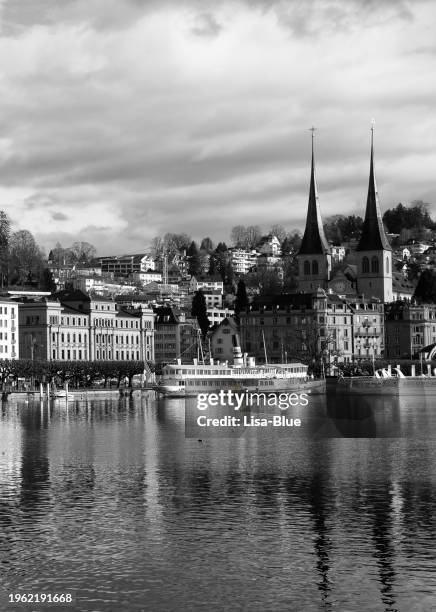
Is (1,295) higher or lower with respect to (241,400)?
higher

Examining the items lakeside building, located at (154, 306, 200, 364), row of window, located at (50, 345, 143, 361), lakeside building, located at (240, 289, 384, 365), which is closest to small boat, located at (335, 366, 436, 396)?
lakeside building, located at (240, 289, 384, 365)

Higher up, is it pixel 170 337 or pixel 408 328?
pixel 408 328

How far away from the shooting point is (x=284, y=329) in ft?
576

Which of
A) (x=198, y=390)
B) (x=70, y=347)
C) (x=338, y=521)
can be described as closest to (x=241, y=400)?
(x=198, y=390)

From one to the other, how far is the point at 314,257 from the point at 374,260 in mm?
8810

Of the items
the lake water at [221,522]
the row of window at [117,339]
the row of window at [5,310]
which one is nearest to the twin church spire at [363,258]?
the row of window at [117,339]

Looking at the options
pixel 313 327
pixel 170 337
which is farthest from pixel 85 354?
pixel 313 327

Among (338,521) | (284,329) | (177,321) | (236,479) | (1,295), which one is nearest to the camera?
(338,521)

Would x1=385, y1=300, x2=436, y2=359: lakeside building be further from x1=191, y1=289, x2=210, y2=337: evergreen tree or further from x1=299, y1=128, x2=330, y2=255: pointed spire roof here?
x1=191, y1=289, x2=210, y2=337: evergreen tree

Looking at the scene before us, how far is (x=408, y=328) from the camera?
603 feet

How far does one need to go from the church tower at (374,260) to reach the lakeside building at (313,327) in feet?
24.3

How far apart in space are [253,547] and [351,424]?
4400 centimetres

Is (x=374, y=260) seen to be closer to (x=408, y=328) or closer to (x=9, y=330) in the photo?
(x=408, y=328)

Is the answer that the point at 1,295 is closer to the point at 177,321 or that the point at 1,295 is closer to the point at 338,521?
the point at 177,321
